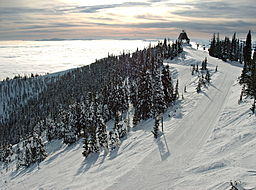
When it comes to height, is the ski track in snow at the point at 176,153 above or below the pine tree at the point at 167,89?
below

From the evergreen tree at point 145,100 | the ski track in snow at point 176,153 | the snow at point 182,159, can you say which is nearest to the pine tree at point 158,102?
the snow at point 182,159

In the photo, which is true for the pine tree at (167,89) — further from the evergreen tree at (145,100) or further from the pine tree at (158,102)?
the pine tree at (158,102)

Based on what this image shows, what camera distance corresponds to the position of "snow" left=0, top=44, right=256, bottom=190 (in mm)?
20547

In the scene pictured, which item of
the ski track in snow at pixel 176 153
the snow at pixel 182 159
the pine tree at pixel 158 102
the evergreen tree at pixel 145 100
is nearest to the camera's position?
the snow at pixel 182 159

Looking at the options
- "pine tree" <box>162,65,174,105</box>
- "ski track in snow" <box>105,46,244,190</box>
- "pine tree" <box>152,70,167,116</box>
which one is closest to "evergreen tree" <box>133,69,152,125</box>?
"pine tree" <box>152,70,167,116</box>

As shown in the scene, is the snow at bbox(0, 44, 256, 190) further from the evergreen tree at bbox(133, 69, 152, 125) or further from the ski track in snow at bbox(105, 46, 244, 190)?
the evergreen tree at bbox(133, 69, 152, 125)

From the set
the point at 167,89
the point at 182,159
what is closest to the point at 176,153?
the point at 182,159

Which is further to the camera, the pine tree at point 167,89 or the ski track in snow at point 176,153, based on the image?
the pine tree at point 167,89

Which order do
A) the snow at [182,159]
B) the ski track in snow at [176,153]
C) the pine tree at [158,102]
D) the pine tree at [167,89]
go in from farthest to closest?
the pine tree at [167,89], the pine tree at [158,102], the ski track in snow at [176,153], the snow at [182,159]

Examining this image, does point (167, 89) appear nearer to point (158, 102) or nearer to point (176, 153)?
point (158, 102)

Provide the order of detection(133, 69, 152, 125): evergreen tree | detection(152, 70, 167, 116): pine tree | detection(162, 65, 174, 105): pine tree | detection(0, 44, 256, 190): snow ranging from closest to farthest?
detection(0, 44, 256, 190): snow < detection(152, 70, 167, 116): pine tree < detection(133, 69, 152, 125): evergreen tree < detection(162, 65, 174, 105): pine tree

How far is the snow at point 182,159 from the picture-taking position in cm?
2055

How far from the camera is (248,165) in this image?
19438 millimetres

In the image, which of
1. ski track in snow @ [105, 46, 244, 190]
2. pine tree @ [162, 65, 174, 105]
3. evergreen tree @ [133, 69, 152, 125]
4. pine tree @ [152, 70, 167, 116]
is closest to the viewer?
ski track in snow @ [105, 46, 244, 190]
